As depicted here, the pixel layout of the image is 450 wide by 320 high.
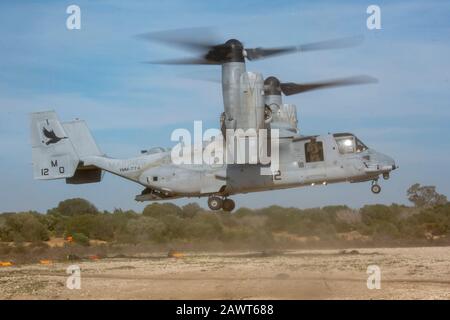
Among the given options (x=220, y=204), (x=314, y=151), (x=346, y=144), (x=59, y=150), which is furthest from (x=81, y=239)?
(x=346, y=144)

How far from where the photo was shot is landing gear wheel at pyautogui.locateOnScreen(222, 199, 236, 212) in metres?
31.2

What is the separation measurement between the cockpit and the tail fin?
12.0 metres

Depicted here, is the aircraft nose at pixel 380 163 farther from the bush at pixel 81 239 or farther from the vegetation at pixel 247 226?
the bush at pixel 81 239

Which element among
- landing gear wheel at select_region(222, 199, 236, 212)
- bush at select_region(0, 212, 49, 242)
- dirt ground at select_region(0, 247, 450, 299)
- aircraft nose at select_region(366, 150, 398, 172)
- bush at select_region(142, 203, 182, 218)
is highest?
aircraft nose at select_region(366, 150, 398, 172)

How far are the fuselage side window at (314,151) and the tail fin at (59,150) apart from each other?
35.1ft

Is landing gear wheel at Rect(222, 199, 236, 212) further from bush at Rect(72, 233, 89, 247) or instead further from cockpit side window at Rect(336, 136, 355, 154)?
bush at Rect(72, 233, 89, 247)

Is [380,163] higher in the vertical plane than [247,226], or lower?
higher

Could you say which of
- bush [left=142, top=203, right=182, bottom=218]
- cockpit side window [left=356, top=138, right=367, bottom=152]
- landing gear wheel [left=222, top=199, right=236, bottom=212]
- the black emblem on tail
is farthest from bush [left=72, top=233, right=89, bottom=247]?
cockpit side window [left=356, top=138, right=367, bottom=152]

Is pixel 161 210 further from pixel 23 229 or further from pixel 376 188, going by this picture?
pixel 376 188

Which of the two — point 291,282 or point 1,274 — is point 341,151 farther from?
point 1,274

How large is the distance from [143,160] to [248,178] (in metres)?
5.52

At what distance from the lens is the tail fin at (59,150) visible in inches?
1302

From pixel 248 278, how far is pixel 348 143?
11.7 meters

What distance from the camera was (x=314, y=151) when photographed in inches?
1156
